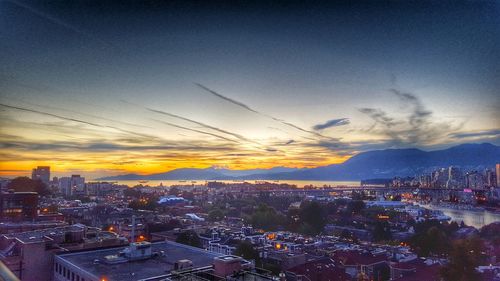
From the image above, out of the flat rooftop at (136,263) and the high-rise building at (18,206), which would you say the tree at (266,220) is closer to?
the high-rise building at (18,206)

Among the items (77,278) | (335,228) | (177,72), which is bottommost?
(335,228)

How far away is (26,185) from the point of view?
29.4 ft

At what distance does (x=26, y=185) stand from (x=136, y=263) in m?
7.23

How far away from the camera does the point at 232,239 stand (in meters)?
7.59

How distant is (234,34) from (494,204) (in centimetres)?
788

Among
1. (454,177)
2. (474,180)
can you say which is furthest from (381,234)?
(454,177)

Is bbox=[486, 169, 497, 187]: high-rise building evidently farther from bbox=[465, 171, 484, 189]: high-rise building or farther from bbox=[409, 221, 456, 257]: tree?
bbox=[409, 221, 456, 257]: tree

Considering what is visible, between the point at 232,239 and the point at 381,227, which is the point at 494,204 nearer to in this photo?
the point at 381,227

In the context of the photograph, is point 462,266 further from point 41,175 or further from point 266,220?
point 41,175

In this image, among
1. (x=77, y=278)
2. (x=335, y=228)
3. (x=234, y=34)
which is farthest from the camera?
(x=335, y=228)

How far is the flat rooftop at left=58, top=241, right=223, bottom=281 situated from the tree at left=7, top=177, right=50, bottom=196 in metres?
5.60

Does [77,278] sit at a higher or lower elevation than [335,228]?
higher

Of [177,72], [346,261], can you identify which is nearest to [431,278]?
[346,261]

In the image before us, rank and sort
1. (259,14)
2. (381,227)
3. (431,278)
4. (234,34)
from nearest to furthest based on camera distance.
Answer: (259,14), (234,34), (431,278), (381,227)
